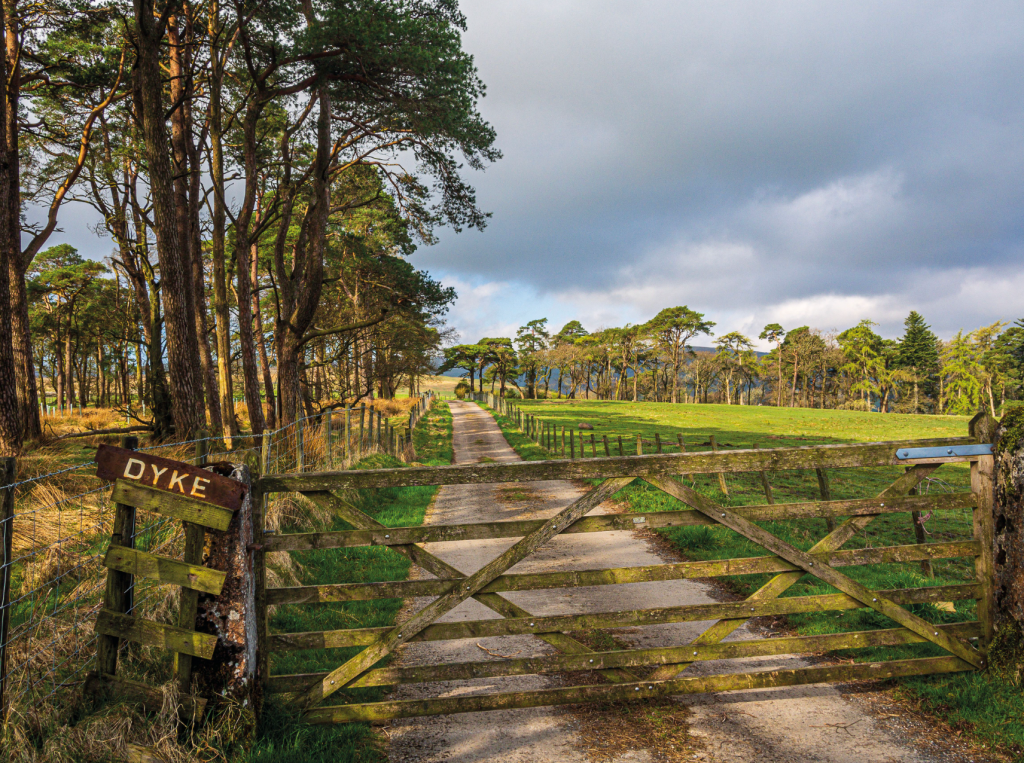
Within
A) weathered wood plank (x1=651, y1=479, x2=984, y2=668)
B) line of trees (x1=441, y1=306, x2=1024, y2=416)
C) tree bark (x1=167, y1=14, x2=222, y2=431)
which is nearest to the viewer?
weathered wood plank (x1=651, y1=479, x2=984, y2=668)

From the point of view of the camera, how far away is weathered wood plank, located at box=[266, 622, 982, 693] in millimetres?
3609

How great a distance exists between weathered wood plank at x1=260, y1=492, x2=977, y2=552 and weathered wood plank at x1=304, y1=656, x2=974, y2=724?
1.05m

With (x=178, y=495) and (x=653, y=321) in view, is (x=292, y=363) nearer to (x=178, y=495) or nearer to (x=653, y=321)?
(x=178, y=495)

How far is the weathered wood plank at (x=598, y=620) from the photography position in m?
3.57

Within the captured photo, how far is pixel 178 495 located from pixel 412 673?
1863mm

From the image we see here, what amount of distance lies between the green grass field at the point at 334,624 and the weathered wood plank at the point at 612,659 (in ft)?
0.93

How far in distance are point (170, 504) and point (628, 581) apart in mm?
2889

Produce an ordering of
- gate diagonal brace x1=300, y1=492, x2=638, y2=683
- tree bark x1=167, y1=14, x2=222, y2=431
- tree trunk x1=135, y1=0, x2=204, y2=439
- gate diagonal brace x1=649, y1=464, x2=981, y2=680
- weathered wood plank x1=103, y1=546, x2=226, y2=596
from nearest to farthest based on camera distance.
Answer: weathered wood plank x1=103, y1=546, x2=226, y2=596, gate diagonal brace x1=300, y1=492, x2=638, y2=683, gate diagonal brace x1=649, y1=464, x2=981, y2=680, tree trunk x1=135, y1=0, x2=204, y2=439, tree bark x1=167, y1=14, x2=222, y2=431

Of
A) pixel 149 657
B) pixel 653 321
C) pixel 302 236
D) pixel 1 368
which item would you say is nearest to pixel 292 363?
pixel 302 236

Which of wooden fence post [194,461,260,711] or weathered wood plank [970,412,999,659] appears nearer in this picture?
wooden fence post [194,461,260,711]

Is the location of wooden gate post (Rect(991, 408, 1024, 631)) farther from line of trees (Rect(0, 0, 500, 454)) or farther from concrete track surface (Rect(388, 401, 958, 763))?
line of trees (Rect(0, 0, 500, 454))

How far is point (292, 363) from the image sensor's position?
15.8m

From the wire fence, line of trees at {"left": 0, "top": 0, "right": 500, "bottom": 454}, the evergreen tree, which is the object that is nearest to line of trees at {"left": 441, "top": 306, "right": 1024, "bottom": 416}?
the evergreen tree

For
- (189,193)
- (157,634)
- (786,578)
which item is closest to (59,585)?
(157,634)
